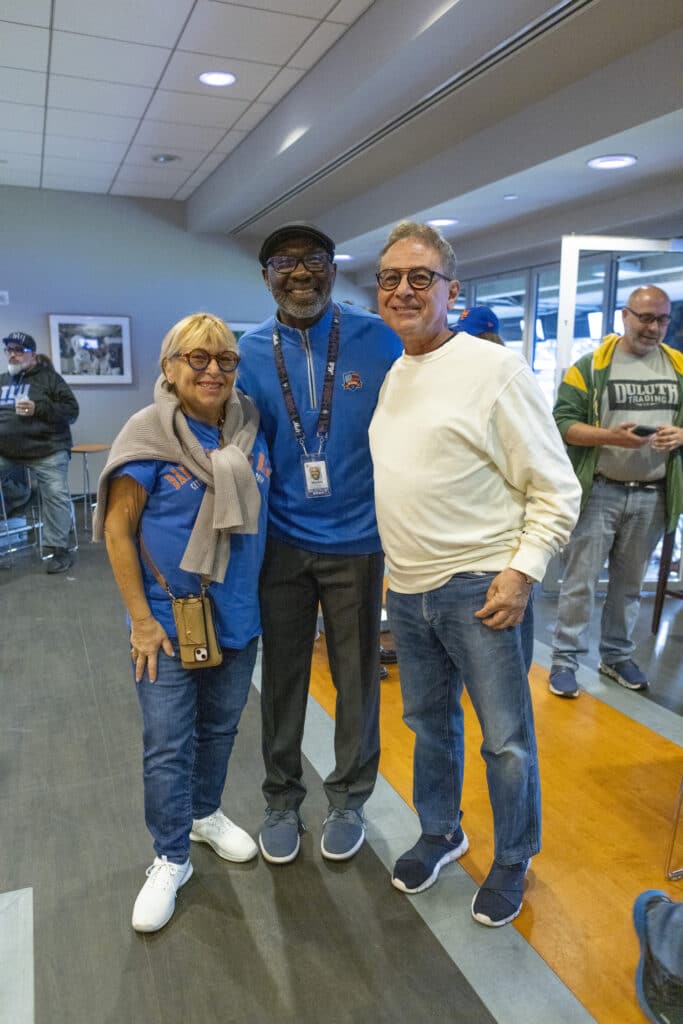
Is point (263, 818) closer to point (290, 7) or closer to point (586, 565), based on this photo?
point (586, 565)

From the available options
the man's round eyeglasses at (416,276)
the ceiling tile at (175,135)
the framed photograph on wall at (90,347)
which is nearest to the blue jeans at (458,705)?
the man's round eyeglasses at (416,276)

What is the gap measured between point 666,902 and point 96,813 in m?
1.66

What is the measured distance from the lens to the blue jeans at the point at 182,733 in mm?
1729

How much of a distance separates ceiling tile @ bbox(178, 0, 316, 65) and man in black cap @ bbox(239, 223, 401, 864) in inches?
99.6

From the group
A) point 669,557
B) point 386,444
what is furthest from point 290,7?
point 669,557

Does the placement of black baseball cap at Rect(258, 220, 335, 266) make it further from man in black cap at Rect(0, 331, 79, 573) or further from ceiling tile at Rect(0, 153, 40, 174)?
ceiling tile at Rect(0, 153, 40, 174)

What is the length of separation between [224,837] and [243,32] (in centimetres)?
388

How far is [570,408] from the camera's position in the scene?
123 inches

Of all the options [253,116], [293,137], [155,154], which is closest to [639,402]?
[293,137]

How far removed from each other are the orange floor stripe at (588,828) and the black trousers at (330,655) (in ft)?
1.36

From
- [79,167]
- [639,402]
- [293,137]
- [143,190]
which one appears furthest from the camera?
[143,190]

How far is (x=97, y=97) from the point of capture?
4.71 meters

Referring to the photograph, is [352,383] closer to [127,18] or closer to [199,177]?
[127,18]

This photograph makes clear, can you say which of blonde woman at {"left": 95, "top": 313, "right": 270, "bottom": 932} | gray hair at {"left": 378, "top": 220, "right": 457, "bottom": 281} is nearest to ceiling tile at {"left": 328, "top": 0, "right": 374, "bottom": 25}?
gray hair at {"left": 378, "top": 220, "right": 457, "bottom": 281}
